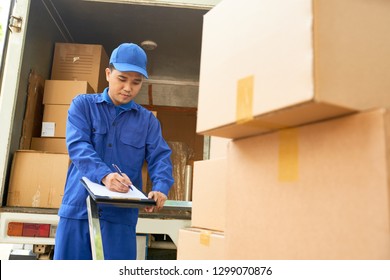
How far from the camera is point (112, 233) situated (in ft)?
5.89

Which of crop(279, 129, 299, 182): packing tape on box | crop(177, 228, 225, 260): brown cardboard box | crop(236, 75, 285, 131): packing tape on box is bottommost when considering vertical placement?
crop(177, 228, 225, 260): brown cardboard box

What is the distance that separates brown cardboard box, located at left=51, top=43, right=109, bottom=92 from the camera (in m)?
3.15

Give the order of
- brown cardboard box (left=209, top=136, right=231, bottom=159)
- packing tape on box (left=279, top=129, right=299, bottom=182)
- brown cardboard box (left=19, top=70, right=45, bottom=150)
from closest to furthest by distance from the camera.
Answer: packing tape on box (left=279, top=129, right=299, bottom=182) < brown cardboard box (left=209, top=136, right=231, bottom=159) < brown cardboard box (left=19, top=70, right=45, bottom=150)

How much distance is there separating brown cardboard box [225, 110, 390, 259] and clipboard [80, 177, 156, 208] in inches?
16.7

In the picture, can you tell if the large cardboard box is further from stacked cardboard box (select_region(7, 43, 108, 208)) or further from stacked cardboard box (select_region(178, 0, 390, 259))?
stacked cardboard box (select_region(7, 43, 108, 208))

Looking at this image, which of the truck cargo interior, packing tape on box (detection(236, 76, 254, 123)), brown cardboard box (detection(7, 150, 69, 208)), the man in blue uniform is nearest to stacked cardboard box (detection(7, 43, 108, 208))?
brown cardboard box (detection(7, 150, 69, 208))

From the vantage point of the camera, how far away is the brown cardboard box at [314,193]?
0.76 metres

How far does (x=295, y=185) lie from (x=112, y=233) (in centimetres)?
111

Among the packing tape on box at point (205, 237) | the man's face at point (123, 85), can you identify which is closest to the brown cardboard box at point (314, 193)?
the packing tape on box at point (205, 237)

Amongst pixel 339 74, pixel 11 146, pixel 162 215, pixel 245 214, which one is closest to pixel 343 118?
pixel 339 74

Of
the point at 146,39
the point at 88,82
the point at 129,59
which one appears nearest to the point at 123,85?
the point at 129,59

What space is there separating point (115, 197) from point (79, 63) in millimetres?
2100
